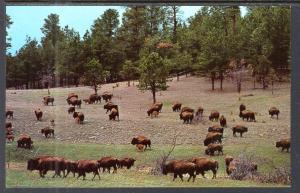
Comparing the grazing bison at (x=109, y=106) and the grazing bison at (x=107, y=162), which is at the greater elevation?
the grazing bison at (x=109, y=106)

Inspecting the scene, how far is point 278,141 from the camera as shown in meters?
5.52

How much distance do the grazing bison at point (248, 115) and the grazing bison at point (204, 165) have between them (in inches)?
18.3

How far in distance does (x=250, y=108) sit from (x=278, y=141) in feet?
1.22

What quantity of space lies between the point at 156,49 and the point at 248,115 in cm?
98

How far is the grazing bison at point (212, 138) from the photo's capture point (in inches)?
218

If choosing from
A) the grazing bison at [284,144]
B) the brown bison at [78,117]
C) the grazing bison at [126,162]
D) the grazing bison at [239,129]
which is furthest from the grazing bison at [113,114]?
the grazing bison at [284,144]

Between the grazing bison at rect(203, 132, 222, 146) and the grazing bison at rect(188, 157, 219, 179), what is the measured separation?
143 mm

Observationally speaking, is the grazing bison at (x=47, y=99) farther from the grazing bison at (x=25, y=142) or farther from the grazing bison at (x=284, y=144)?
the grazing bison at (x=284, y=144)

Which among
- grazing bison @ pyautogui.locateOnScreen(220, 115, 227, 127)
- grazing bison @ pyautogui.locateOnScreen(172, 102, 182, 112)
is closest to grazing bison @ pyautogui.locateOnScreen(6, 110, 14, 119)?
grazing bison @ pyautogui.locateOnScreen(172, 102, 182, 112)

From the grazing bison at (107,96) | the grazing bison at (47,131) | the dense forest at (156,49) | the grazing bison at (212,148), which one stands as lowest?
the grazing bison at (212,148)

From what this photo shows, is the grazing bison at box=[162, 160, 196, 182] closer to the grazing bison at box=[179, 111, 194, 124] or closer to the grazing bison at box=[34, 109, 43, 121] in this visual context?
the grazing bison at box=[179, 111, 194, 124]

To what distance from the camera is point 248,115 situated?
556 cm

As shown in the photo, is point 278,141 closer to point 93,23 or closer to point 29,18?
point 93,23
